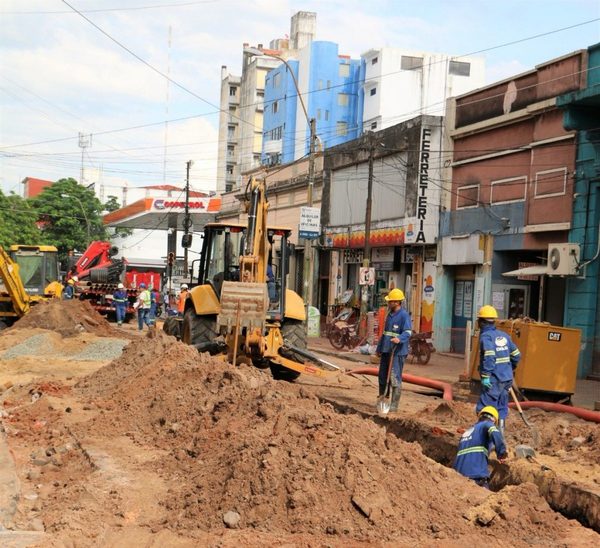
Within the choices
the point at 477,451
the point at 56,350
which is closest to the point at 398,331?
the point at 477,451

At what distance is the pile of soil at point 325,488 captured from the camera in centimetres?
607

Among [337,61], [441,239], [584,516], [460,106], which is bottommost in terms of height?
[584,516]

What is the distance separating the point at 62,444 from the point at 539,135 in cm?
1618

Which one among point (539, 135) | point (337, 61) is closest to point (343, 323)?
point (539, 135)

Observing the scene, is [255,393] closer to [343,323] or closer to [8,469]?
[8,469]

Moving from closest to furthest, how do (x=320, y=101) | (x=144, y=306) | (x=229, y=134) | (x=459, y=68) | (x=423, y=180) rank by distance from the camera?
(x=423, y=180) < (x=144, y=306) < (x=459, y=68) < (x=320, y=101) < (x=229, y=134)

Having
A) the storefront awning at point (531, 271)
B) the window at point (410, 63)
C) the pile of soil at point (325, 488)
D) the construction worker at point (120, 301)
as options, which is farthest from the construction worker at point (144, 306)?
the window at point (410, 63)

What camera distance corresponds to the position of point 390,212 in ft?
98.4

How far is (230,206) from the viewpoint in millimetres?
51094

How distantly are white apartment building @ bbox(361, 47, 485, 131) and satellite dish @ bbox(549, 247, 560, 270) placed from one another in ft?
154

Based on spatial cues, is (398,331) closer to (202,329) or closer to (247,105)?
(202,329)

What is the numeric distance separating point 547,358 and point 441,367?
785 cm

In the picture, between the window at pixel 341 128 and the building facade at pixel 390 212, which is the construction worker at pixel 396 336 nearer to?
the building facade at pixel 390 212

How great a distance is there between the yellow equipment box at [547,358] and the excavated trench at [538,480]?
3.83 m
